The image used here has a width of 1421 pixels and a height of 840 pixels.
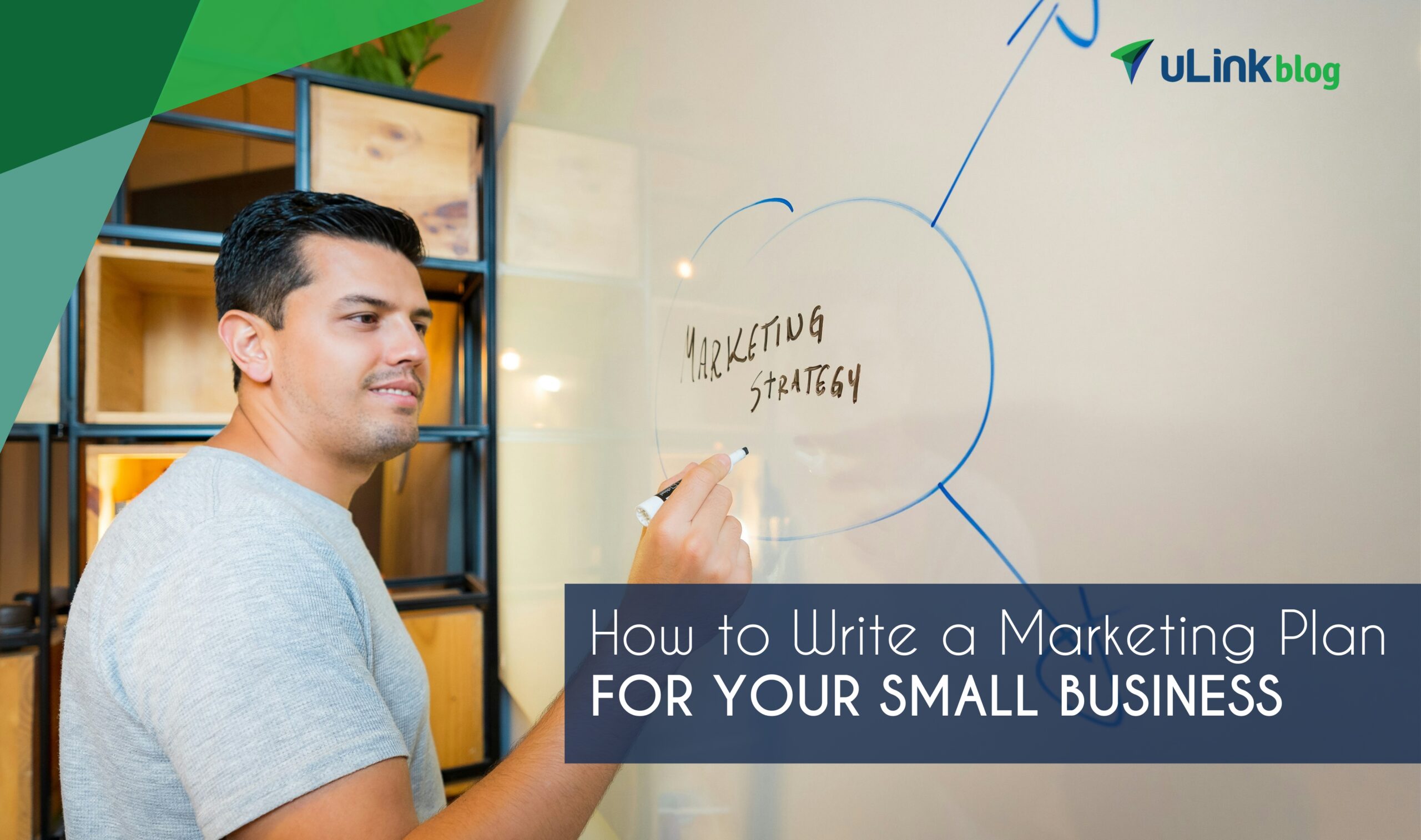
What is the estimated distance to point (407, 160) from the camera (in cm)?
180

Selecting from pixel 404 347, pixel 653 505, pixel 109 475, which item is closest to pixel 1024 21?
pixel 653 505

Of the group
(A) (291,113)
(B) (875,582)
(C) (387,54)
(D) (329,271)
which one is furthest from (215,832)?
(A) (291,113)

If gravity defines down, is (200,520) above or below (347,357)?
below

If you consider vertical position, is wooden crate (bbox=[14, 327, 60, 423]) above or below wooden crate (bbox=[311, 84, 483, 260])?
below

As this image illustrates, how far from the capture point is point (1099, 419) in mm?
392

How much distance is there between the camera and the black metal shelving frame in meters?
1.53

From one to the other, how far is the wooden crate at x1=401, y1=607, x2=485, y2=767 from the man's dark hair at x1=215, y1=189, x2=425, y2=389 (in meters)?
1.01

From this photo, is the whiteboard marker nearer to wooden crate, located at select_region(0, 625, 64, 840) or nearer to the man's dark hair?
the man's dark hair

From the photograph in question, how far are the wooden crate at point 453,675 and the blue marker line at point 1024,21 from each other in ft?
5.60

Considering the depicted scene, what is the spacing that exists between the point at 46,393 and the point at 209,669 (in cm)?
144

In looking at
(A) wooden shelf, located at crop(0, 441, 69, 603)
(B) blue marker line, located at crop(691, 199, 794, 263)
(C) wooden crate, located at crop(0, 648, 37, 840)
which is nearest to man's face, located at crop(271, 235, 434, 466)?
(B) blue marker line, located at crop(691, 199, 794, 263)

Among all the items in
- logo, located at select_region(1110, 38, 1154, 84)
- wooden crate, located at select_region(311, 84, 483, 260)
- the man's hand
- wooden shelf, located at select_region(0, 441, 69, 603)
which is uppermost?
wooden crate, located at select_region(311, 84, 483, 260)

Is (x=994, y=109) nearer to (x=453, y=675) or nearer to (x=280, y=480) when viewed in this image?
(x=280, y=480)

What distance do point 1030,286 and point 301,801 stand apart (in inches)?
21.6
